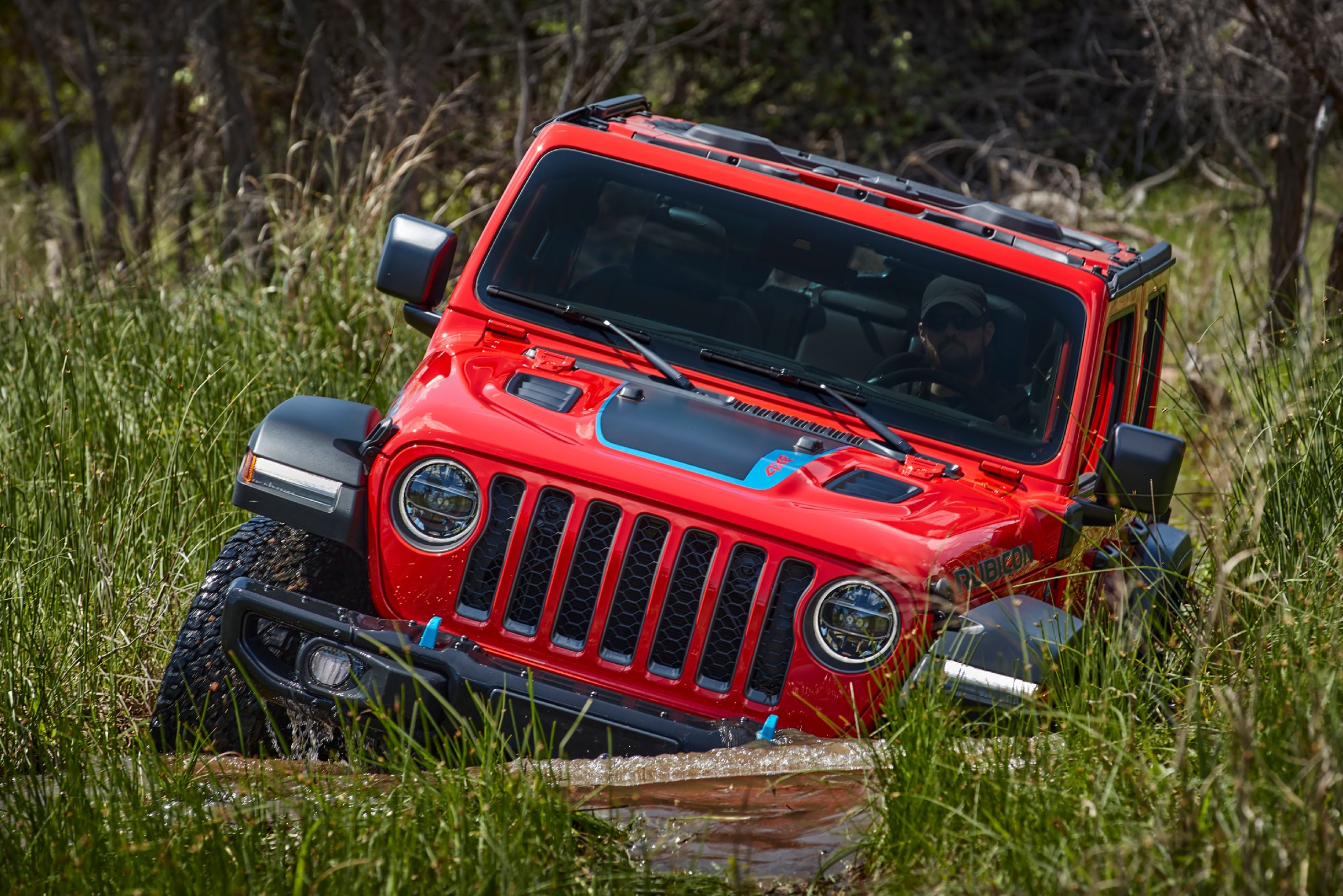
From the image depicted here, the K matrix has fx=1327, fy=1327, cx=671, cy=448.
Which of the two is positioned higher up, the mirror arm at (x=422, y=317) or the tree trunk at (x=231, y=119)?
the tree trunk at (x=231, y=119)

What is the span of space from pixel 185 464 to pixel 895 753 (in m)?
3.10

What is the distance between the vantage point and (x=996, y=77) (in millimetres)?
13211

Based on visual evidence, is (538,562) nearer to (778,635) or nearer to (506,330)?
(778,635)

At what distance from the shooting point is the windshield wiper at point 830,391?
12.2ft

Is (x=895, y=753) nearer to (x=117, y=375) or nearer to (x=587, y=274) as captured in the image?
(x=587, y=274)

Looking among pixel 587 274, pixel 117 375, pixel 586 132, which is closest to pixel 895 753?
pixel 587 274

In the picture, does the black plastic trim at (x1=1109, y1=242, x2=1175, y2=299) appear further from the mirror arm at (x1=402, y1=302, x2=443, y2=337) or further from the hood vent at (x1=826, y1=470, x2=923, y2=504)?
the mirror arm at (x1=402, y1=302, x2=443, y2=337)

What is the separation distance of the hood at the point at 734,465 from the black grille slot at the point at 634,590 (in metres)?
0.09

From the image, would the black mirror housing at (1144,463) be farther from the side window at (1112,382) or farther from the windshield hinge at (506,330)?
the windshield hinge at (506,330)

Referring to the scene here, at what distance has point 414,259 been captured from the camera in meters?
4.09

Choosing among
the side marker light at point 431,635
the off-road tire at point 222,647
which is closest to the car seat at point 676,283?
the off-road tire at point 222,647

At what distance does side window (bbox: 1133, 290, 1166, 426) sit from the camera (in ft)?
16.0

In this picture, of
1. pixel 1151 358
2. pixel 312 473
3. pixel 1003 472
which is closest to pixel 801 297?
pixel 1003 472

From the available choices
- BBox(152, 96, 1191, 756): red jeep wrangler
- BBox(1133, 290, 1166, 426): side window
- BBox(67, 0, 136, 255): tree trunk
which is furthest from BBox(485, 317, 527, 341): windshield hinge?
BBox(67, 0, 136, 255): tree trunk
